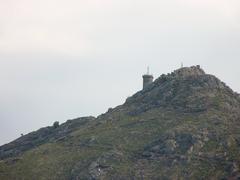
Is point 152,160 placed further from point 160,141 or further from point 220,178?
point 220,178

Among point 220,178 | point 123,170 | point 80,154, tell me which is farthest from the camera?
point 80,154

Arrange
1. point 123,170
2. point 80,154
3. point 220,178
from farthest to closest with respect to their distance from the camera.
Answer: point 80,154
point 123,170
point 220,178

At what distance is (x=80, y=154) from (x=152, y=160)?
22024 millimetres

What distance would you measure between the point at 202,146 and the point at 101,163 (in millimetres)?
28072

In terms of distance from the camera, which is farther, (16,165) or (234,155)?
(16,165)

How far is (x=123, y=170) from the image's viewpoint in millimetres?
187250

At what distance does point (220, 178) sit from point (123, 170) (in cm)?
2758

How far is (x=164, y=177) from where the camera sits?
593 ft

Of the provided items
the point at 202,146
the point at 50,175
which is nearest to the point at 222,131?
the point at 202,146

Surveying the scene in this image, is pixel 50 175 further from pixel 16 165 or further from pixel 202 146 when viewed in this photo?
pixel 202 146

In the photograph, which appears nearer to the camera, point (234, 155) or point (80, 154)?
point (234, 155)

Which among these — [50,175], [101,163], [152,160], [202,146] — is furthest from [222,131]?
[50,175]

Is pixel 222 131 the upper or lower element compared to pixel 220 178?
upper

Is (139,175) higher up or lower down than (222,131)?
lower down
